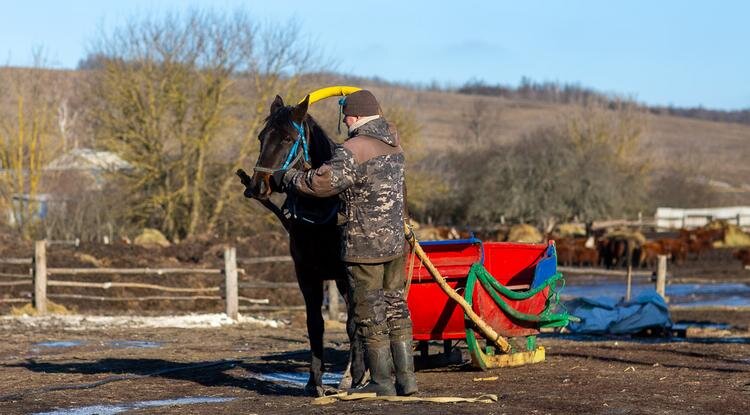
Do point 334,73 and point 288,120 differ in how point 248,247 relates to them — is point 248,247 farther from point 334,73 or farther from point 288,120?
point 288,120

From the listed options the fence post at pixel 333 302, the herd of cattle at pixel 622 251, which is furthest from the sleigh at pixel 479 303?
the herd of cattle at pixel 622 251

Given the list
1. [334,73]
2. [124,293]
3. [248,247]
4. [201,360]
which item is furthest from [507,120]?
[201,360]

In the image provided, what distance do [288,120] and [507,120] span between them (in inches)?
4687

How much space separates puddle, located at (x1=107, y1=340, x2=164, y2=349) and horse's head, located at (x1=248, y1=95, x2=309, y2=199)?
20.0ft

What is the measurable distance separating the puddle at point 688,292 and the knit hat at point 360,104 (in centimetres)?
1762

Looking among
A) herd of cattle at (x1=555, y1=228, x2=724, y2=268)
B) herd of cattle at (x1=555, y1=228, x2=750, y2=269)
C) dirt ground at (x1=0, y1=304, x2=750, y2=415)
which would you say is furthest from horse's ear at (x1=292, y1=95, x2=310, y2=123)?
herd of cattle at (x1=555, y1=228, x2=750, y2=269)

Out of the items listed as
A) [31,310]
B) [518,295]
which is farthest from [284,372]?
[31,310]

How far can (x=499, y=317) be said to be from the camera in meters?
8.90

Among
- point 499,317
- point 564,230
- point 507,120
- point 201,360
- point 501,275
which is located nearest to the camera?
point 499,317

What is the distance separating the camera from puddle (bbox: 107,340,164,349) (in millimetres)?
12883

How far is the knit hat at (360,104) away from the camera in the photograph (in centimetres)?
712

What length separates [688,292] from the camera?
27969mm

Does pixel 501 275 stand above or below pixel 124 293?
above

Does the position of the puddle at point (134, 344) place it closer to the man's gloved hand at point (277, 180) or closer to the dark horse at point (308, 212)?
the dark horse at point (308, 212)
